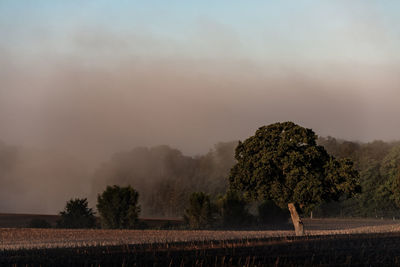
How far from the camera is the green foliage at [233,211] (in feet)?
273

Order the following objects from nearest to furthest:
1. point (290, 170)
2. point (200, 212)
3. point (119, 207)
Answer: point (290, 170), point (119, 207), point (200, 212)

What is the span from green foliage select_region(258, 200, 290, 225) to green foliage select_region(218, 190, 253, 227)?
4396 mm

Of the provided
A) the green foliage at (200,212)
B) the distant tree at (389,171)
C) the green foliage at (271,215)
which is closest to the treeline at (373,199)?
the distant tree at (389,171)

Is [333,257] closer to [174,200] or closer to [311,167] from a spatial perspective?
[311,167]

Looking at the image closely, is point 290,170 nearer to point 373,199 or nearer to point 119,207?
point 119,207

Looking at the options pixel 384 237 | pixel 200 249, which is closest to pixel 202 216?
pixel 384 237

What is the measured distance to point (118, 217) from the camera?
7319 centimetres

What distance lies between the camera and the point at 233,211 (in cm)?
8444

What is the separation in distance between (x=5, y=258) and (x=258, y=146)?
28.9 metres

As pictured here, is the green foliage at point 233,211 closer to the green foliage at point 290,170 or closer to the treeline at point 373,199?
the green foliage at point 290,170

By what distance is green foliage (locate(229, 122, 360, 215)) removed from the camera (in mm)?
48688

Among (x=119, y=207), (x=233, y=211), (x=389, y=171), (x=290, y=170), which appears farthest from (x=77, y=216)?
(x=389, y=171)

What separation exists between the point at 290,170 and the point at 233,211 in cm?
3653

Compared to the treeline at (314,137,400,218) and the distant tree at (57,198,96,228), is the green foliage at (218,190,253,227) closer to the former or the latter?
the distant tree at (57,198,96,228)
